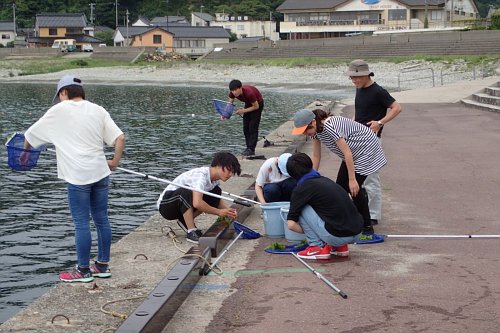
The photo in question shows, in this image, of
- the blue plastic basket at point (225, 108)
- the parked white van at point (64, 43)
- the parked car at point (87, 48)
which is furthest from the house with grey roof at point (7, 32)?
the blue plastic basket at point (225, 108)

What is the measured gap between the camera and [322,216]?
7195mm

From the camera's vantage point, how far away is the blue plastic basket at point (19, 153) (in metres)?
6.84

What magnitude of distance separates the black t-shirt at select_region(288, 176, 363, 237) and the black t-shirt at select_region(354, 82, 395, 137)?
77.4 inches

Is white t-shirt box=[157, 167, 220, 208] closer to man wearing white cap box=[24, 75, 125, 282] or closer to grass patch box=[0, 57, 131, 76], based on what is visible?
man wearing white cap box=[24, 75, 125, 282]

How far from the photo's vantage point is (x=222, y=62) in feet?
236

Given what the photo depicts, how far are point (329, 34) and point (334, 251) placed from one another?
296 feet

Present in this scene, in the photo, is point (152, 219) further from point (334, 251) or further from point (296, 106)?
point (296, 106)

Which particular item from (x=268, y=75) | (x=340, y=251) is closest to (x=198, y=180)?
(x=340, y=251)

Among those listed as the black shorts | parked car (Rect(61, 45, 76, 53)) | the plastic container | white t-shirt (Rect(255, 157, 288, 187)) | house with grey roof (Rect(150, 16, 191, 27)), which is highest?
house with grey roof (Rect(150, 16, 191, 27))

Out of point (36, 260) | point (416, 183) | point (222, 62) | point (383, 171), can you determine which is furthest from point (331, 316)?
point (222, 62)

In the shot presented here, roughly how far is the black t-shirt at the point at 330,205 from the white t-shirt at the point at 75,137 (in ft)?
5.98

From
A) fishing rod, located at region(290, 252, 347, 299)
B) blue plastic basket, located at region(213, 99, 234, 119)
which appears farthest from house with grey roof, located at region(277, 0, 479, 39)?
fishing rod, located at region(290, 252, 347, 299)

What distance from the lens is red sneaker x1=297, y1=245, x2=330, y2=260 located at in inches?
285

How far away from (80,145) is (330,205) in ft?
7.34
